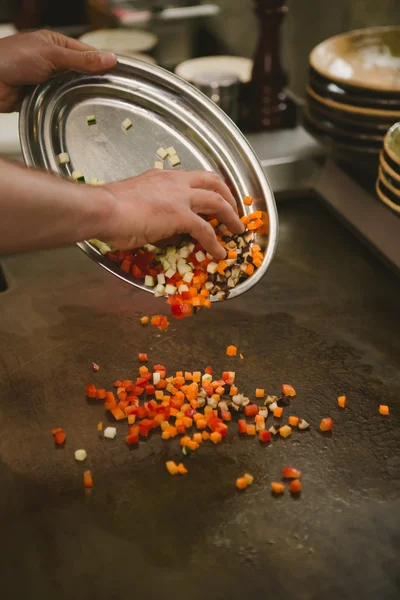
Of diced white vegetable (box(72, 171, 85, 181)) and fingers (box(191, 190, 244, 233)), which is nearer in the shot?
fingers (box(191, 190, 244, 233))

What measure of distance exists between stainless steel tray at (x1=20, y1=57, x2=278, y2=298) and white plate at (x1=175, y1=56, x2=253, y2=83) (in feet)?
1.90

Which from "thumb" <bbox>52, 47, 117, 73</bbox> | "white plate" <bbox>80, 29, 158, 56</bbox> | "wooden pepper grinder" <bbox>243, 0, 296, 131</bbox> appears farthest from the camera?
"white plate" <bbox>80, 29, 158, 56</bbox>

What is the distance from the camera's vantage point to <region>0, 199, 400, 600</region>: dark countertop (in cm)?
89

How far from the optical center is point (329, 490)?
39.3 inches

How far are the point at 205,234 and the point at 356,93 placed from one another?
0.58 meters

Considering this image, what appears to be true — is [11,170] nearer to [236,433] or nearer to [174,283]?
[174,283]

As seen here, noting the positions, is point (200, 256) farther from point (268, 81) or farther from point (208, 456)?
point (268, 81)

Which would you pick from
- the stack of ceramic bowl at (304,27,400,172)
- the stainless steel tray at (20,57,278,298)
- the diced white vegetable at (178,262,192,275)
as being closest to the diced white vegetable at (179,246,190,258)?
the diced white vegetable at (178,262,192,275)

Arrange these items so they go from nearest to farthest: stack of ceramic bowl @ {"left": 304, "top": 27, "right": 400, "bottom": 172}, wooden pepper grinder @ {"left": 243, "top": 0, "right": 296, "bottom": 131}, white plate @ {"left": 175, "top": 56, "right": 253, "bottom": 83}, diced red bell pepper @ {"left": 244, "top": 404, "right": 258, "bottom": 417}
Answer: diced red bell pepper @ {"left": 244, "top": 404, "right": 258, "bottom": 417} → stack of ceramic bowl @ {"left": 304, "top": 27, "right": 400, "bottom": 172} → wooden pepper grinder @ {"left": 243, "top": 0, "right": 296, "bottom": 131} → white plate @ {"left": 175, "top": 56, "right": 253, "bottom": 83}

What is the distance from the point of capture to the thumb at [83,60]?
121cm

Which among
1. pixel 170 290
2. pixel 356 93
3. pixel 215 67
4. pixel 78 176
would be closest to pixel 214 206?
pixel 170 290

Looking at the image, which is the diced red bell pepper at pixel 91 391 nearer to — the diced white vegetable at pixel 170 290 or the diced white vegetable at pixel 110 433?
the diced white vegetable at pixel 110 433

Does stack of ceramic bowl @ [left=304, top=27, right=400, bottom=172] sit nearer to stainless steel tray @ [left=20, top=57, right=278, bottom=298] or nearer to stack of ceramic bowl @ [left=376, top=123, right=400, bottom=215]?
stack of ceramic bowl @ [left=376, top=123, right=400, bottom=215]

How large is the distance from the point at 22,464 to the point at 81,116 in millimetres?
661
